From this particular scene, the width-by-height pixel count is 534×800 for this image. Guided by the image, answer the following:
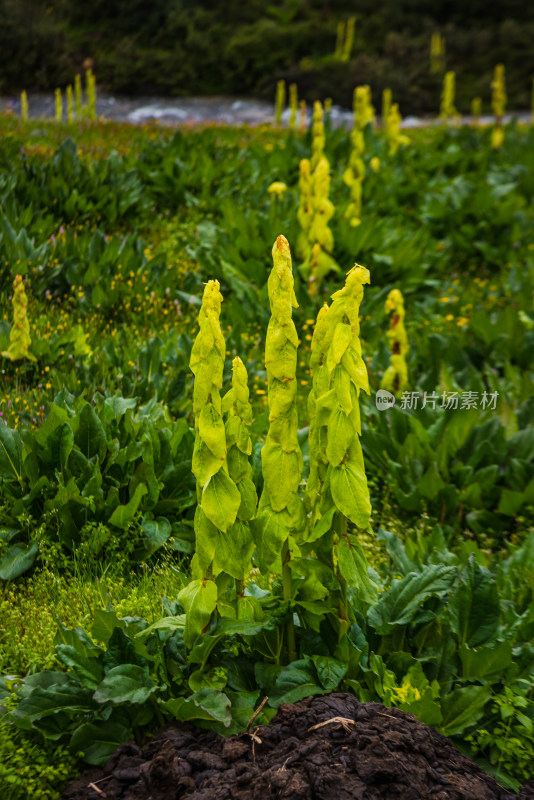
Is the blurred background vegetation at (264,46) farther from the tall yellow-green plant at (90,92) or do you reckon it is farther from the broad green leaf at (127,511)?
the broad green leaf at (127,511)

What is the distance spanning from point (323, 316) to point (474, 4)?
2420 cm

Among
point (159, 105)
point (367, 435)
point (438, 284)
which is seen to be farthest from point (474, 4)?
point (367, 435)

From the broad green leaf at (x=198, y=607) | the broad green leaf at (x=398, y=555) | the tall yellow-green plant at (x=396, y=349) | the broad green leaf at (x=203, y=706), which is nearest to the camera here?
the broad green leaf at (x=203, y=706)

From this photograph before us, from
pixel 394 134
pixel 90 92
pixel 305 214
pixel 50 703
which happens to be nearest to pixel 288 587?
pixel 50 703

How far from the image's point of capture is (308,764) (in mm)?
2084

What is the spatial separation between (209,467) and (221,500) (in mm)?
121

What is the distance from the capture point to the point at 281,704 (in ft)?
7.66

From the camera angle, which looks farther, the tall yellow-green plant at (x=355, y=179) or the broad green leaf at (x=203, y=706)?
the tall yellow-green plant at (x=355, y=179)

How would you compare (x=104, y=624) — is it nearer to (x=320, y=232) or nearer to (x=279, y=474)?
(x=279, y=474)

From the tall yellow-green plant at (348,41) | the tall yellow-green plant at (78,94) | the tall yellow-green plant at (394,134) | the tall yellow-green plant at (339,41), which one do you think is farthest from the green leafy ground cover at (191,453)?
the tall yellow-green plant at (348,41)

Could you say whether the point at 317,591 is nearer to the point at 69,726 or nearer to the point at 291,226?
the point at 69,726

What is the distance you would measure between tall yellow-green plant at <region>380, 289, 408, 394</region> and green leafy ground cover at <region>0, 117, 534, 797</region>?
0.23 meters

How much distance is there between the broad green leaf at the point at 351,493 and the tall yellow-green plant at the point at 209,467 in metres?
0.34

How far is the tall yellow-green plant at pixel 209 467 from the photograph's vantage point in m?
2.36
